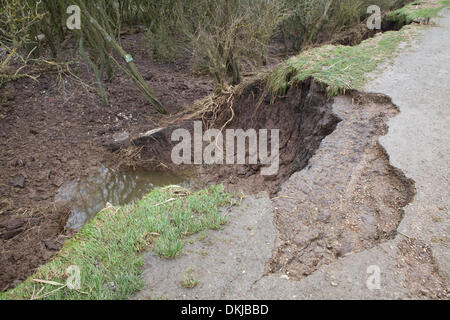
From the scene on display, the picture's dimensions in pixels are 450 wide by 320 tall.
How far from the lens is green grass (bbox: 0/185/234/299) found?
7.19 ft

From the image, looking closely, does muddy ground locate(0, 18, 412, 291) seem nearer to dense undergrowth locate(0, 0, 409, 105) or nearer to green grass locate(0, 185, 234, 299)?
dense undergrowth locate(0, 0, 409, 105)

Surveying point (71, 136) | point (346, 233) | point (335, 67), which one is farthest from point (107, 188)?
point (335, 67)

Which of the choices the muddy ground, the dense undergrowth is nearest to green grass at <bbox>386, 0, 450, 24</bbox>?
the dense undergrowth

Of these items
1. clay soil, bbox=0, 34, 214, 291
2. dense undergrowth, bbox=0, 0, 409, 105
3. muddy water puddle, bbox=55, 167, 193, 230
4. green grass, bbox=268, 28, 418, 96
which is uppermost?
dense undergrowth, bbox=0, 0, 409, 105

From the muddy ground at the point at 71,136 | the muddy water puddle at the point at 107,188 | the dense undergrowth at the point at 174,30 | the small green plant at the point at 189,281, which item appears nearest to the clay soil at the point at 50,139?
the muddy ground at the point at 71,136

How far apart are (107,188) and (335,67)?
4.70m

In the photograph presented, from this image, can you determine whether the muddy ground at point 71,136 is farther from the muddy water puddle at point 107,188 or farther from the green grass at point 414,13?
the green grass at point 414,13

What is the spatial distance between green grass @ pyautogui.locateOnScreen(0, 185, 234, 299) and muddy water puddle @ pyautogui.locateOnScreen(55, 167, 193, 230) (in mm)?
2234

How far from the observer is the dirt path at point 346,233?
2086mm

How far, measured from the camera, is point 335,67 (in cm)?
500

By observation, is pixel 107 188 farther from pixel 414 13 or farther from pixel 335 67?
pixel 414 13

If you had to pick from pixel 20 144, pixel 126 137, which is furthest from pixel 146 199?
pixel 20 144

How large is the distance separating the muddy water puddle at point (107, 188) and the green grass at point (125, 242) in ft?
7.33

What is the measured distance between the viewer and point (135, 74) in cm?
624
